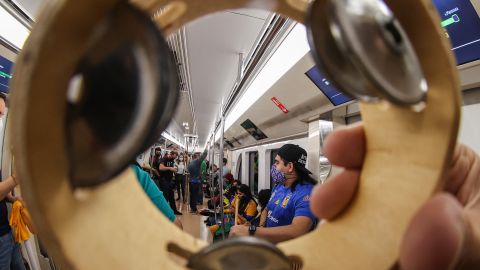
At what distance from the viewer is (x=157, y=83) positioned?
0.27 meters

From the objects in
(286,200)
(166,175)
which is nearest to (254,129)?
(286,200)

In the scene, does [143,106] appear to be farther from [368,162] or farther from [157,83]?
[368,162]

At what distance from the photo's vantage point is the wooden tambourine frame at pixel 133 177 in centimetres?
24

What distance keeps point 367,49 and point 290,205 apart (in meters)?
1.88

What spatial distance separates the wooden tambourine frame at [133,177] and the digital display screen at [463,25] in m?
0.76

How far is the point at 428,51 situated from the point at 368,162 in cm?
19

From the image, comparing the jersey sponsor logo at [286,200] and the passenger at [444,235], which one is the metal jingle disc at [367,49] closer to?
the passenger at [444,235]

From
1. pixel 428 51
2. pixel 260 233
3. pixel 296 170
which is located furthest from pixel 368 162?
pixel 296 170

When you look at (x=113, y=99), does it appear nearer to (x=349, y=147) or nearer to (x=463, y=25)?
(x=349, y=147)

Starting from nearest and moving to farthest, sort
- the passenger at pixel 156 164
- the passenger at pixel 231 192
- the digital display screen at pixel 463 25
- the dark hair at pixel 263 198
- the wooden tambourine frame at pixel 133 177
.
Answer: the wooden tambourine frame at pixel 133 177, the digital display screen at pixel 463 25, the dark hair at pixel 263 198, the passenger at pixel 156 164, the passenger at pixel 231 192

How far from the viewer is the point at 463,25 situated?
3.17 ft

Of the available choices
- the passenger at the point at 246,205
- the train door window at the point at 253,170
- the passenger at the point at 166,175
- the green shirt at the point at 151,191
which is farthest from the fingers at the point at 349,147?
the passenger at the point at 166,175

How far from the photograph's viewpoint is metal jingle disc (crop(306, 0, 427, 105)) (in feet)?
1.01

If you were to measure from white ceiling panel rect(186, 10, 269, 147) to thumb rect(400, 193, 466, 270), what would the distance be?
1466 millimetres
